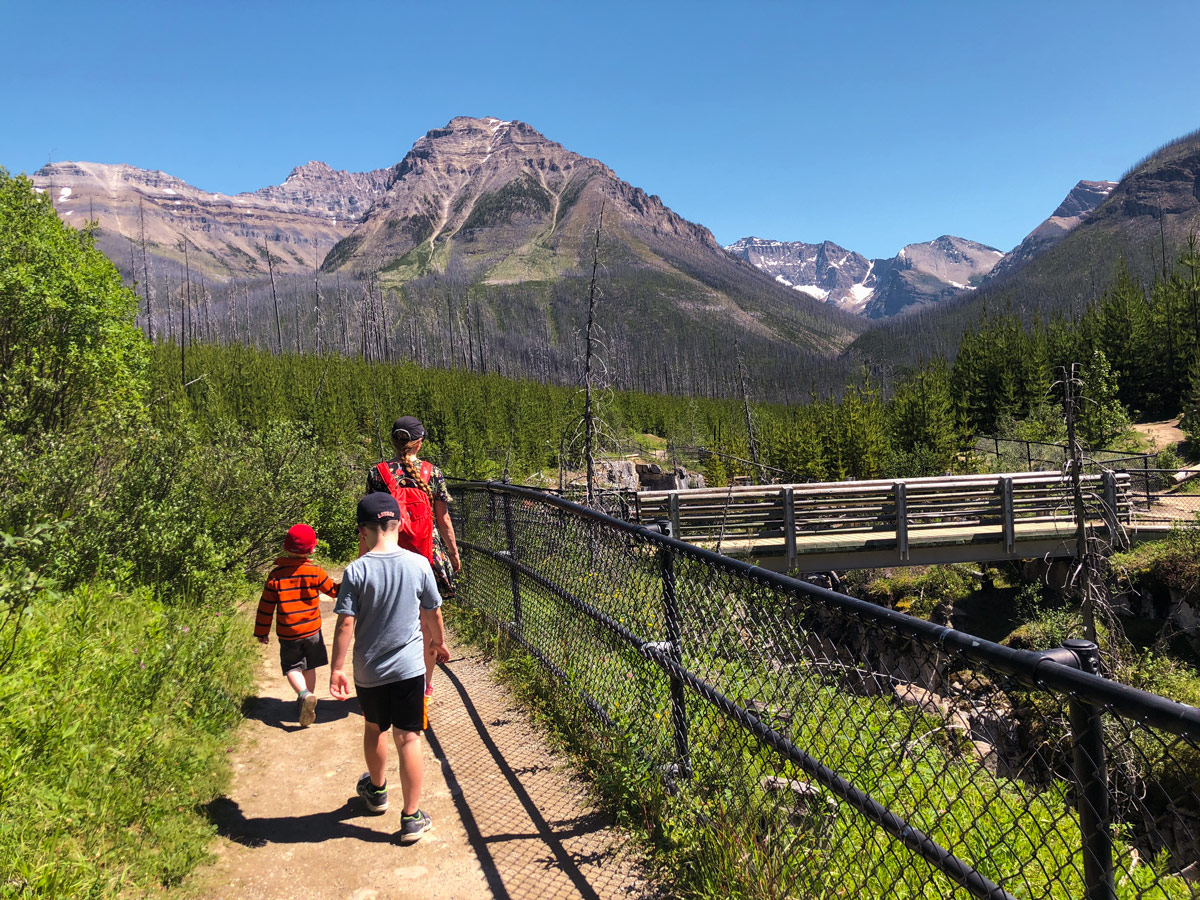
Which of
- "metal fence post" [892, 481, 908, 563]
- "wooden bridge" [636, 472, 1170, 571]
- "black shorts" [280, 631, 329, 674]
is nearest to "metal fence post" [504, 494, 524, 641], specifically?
"black shorts" [280, 631, 329, 674]

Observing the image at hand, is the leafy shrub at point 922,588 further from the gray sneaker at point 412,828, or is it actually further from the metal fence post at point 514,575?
the gray sneaker at point 412,828

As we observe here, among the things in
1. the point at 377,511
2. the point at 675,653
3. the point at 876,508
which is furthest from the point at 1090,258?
the point at 377,511

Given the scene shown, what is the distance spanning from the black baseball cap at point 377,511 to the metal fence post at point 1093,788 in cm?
308

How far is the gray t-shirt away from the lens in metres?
3.63

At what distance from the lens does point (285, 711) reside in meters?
5.50

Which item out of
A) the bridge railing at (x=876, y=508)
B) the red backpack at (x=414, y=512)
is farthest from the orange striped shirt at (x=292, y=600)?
the bridge railing at (x=876, y=508)

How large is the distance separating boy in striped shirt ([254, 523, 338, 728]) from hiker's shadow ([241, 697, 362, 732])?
94 mm

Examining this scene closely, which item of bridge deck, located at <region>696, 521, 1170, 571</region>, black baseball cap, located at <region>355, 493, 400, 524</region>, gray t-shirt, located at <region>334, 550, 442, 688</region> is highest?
black baseball cap, located at <region>355, 493, 400, 524</region>

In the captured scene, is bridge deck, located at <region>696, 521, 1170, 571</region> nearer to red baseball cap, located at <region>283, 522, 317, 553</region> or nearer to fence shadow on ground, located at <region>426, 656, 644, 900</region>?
fence shadow on ground, located at <region>426, 656, 644, 900</region>

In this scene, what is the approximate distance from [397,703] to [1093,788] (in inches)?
123

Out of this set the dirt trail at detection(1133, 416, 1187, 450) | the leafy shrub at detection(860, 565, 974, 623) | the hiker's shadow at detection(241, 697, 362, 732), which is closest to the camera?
the hiker's shadow at detection(241, 697, 362, 732)

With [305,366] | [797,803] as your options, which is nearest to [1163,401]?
[797,803]

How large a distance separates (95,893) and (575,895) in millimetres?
1953

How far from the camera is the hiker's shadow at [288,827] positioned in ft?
12.0
